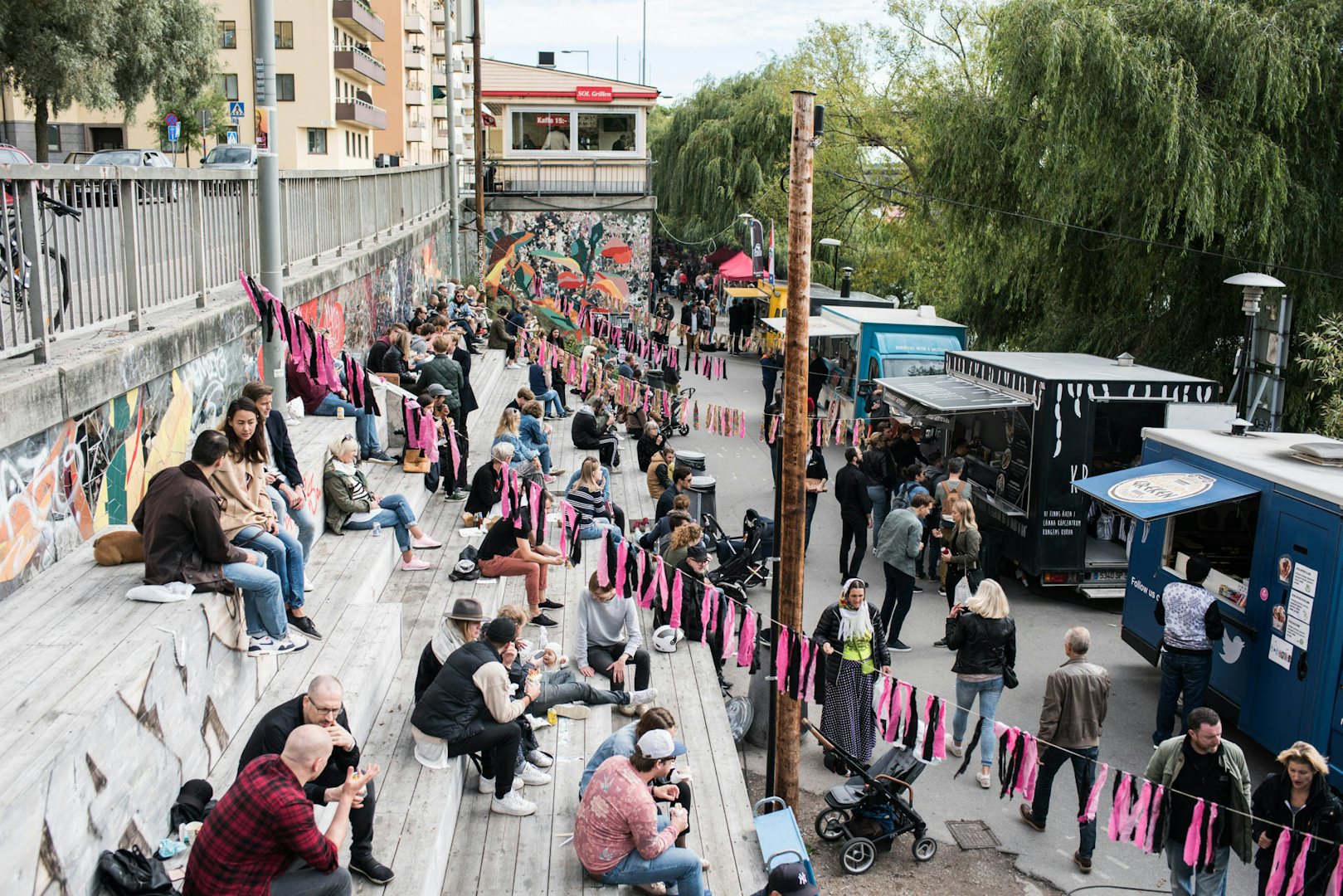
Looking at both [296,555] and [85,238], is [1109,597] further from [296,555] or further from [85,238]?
[85,238]

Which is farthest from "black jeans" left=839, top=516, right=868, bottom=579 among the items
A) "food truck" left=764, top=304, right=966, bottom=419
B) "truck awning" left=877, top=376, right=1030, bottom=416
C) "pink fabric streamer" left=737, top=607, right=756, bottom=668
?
"food truck" left=764, top=304, right=966, bottom=419

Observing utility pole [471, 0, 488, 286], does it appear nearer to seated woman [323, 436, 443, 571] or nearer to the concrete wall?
seated woman [323, 436, 443, 571]

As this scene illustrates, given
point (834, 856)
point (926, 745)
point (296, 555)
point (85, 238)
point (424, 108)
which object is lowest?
point (834, 856)

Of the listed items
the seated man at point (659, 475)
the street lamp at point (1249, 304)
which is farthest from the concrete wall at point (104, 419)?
the street lamp at point (1249, 304)

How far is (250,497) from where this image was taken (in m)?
7.53

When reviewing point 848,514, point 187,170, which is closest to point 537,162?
point 848,514

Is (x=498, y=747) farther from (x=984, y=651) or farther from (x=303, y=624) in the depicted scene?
(x=984, y=651)

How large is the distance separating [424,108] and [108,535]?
87809mm

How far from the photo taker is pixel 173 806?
19.6 feet

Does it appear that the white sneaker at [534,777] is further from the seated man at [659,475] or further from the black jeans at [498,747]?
the seated man at [659,475]

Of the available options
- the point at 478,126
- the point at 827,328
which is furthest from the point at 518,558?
the point at 478,126

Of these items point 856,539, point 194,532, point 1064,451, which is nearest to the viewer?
point 194,532

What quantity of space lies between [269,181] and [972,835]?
7.63 m

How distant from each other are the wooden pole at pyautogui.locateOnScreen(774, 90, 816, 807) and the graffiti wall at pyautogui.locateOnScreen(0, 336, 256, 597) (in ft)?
15.0
